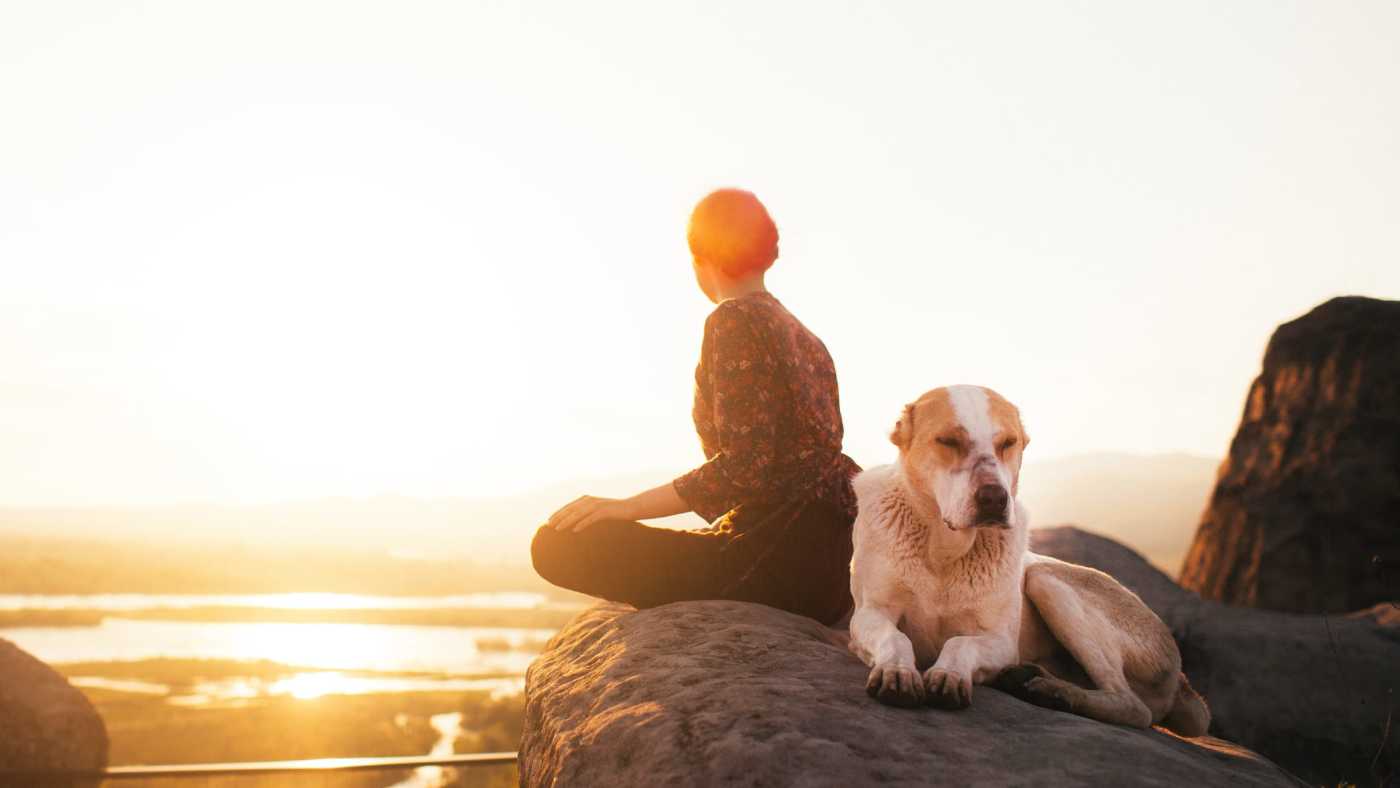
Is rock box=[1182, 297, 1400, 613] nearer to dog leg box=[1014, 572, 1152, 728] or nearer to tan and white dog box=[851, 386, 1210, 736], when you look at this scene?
tan and white dog box=[851, 386, 1210, 736]

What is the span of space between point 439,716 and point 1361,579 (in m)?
23.3

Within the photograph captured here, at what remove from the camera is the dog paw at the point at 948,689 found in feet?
12.1

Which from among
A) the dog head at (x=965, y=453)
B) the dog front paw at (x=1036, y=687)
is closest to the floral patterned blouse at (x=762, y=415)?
the dog head at (x=965, y=453)

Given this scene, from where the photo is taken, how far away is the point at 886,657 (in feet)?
12.9

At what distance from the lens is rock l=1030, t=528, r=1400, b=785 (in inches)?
337

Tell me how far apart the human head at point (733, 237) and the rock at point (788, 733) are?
2.03 m

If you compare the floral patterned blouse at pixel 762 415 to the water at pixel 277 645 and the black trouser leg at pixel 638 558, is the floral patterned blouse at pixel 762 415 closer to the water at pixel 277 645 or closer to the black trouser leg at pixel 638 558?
the black trouser leg at pixel 638 558

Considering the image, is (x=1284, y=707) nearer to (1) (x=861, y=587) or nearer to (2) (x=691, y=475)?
(1) (x=861, y=587)

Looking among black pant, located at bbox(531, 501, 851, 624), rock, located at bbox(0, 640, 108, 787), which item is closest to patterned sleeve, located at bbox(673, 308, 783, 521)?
black pant, located at bbox(531, 501, 851, 624)

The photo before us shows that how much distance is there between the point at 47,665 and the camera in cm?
1066

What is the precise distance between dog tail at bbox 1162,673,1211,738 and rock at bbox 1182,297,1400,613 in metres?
8.19

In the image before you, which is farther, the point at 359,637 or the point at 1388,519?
the point at 359,637

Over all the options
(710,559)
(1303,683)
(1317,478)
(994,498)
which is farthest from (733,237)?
(1317,478)

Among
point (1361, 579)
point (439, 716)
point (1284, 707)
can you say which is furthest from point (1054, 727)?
point (439, 716)
